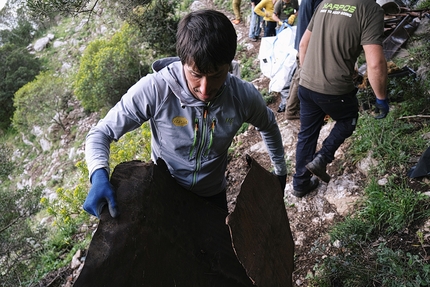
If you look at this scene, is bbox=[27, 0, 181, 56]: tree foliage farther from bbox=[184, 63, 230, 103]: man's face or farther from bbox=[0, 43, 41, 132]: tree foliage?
bbox=[0, 43, 41, 132]: tree foliage

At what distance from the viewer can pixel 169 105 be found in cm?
146

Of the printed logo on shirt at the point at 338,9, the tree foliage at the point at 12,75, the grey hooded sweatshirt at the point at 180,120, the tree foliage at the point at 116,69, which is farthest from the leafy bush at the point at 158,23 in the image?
the tree foliage at the point at 12,75

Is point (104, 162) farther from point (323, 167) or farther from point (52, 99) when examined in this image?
point (52, 99)

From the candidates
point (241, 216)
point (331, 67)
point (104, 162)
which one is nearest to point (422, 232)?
point (331, 67)

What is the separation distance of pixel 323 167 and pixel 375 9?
1.29 meters

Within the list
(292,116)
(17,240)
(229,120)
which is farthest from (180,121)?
(17,240)

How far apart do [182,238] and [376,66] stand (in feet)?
6.18

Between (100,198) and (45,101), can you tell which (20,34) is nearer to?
(45,101)

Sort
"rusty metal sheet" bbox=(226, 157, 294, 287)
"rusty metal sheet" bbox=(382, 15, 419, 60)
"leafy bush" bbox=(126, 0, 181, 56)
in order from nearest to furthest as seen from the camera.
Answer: "rusty metal sheet" bbox=(226, 157, 294, 287), "rusty metal sheet" bbox=(382, 15, 419, 60), "leafy bush" bbox=(126, 0, 181, 56)

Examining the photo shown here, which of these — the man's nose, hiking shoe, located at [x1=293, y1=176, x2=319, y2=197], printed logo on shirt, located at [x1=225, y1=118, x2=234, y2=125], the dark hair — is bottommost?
hiking shoe, located at [x1=293, y1=176, x2=319, y2=197]

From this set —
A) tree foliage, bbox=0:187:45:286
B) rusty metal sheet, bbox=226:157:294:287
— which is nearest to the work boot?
rusty metal sheet, bbox=226:157:294:287

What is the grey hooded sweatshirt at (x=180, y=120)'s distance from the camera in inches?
56.1

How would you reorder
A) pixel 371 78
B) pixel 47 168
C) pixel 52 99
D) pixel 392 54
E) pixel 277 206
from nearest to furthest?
1. pixel 277 206
2. pixel 371 78
3. pixel 392 54
4. pixel 47 168
5. pixel 52 99

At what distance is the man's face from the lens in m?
1.30
